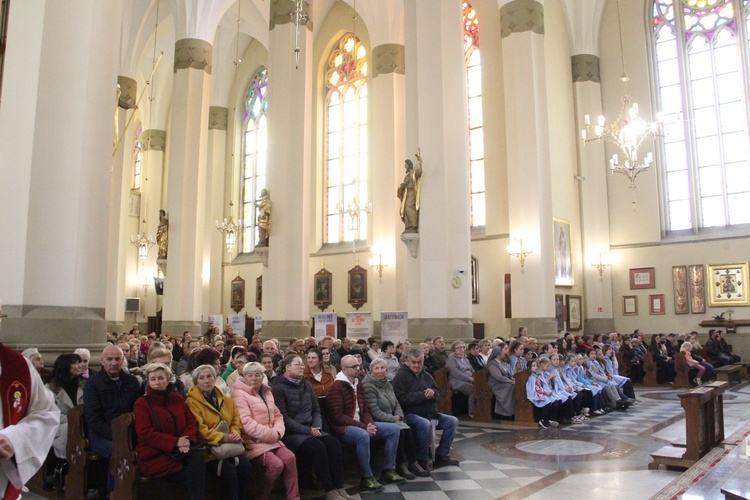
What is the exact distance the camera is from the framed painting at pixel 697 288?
53.8ft

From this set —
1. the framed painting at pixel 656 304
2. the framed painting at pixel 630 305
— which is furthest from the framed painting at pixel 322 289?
the framed painting at pixel 656 304

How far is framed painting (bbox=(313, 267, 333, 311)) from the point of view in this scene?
20844 mm

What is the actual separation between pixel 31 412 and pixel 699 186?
58.6ft

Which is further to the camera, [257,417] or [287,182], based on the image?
[287,182]

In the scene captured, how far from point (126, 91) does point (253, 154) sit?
625 cm

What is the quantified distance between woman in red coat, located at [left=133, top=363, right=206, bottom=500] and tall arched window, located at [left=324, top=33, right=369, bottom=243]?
1575cm

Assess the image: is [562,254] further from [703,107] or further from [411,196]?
[411,196]

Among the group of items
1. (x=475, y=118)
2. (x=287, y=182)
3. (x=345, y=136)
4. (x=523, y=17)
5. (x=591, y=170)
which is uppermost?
(x=523, y=17)

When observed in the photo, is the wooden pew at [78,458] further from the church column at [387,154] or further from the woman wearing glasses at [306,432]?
the church column at [387,154]

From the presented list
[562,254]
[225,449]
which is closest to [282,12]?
[562,254]

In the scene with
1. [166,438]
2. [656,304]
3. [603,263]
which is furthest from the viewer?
[603,263]

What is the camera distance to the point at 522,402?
9117 mm

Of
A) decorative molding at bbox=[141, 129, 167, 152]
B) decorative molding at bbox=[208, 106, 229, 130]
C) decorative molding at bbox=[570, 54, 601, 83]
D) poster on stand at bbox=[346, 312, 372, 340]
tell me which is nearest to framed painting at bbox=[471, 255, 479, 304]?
poster on stand at bbox=[346, 312, 372, 340]

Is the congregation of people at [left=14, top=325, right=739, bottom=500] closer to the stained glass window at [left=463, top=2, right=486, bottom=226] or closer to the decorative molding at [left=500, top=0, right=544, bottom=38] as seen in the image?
the stained glass window at [left=463, top=2, right=486, bottom=226]
